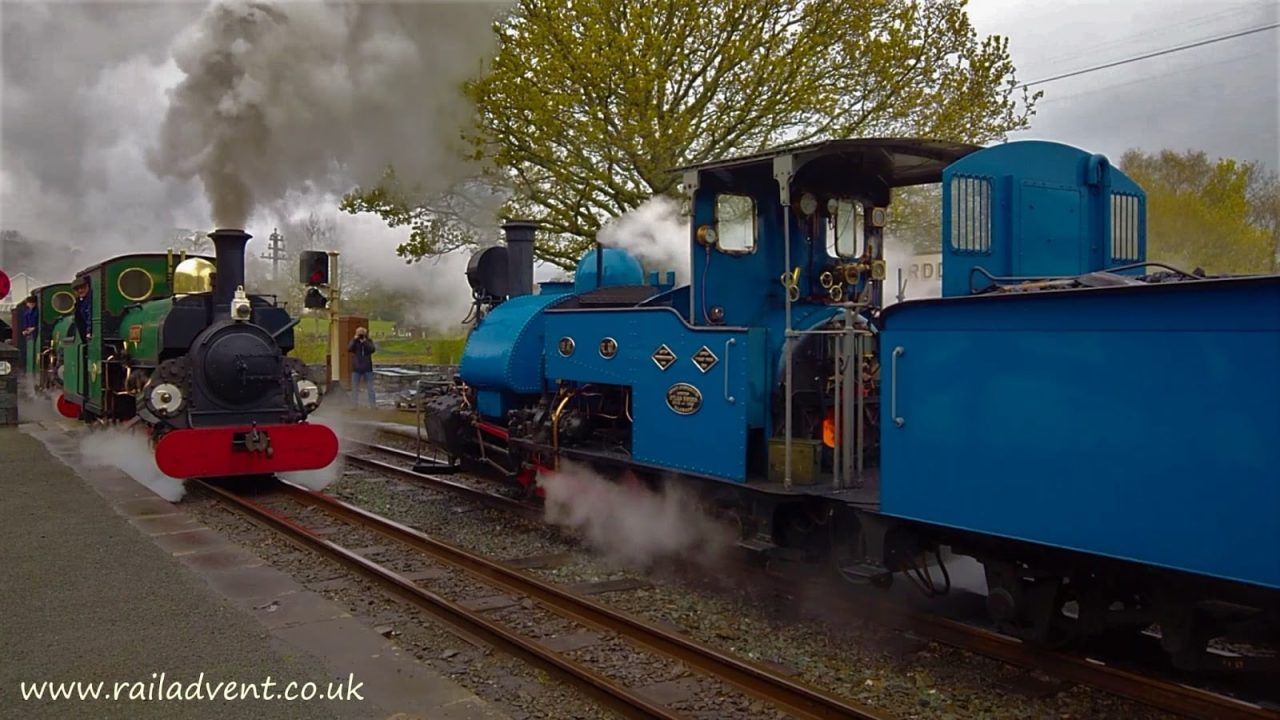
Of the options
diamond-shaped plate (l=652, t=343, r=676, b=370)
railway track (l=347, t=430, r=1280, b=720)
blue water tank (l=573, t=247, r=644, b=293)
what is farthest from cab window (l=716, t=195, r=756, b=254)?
railway track (l=347, t=430, r=1280, b=720)

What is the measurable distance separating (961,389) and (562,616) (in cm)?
314

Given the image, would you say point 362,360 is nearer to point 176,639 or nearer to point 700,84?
point 700,84

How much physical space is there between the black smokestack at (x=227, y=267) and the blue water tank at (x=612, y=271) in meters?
4.89

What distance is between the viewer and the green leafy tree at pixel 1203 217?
2012 cm

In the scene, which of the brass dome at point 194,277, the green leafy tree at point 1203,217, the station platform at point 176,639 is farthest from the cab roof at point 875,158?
the green leafy tree at point 1203,217

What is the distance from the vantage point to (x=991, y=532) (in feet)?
15.0

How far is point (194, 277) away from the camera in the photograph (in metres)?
12.3

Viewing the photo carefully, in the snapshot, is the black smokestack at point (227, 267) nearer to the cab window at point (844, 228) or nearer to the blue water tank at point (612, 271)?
the blue water tank at point (612, 271)

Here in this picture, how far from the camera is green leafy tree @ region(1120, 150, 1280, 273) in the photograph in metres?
20.1

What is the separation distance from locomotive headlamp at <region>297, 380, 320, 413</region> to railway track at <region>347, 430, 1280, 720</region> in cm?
739

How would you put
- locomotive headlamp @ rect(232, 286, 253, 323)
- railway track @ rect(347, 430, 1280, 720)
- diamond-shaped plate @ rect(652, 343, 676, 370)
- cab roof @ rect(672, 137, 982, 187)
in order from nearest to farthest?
railway track @ rect(347, 430, 1280, 720), cab roof @ rect(672, 137, 982, 187), diamond-shaped plate @ rect(652, 343, 676, 370), locomotive headlamp @ rect(232, 286, 253, 323)

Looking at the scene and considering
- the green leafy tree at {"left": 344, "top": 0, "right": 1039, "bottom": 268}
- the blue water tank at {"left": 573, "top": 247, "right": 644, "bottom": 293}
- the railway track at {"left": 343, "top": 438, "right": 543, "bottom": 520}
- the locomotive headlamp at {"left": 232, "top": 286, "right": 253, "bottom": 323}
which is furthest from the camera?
the green leafy tree at {"left": 344, "top": 0, "right": 1039, "bottom": 268}

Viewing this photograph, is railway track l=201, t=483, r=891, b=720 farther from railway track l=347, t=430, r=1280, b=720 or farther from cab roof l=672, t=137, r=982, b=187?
cab roof l=672, t=137, r=982, b=187

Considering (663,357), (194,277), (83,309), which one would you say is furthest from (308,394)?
(663,357)
